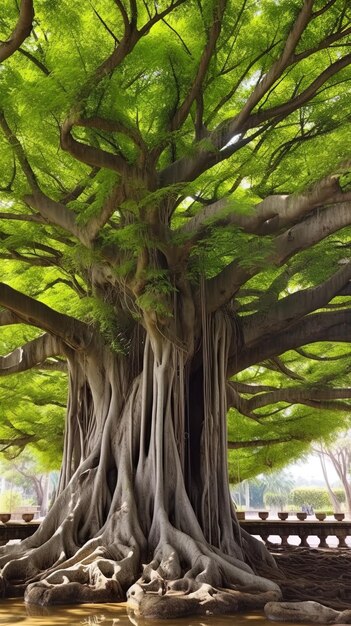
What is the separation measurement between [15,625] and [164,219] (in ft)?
13.5

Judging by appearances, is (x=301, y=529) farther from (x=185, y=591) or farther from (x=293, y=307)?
(x=185, y=591)

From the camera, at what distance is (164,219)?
664 centimetres

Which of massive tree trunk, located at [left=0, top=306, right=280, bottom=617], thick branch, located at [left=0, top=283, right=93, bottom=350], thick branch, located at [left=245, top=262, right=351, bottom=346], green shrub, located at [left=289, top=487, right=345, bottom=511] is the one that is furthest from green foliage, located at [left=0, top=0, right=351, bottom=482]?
green shrub, located at [left=289, top=487, right=345, bottom=511]

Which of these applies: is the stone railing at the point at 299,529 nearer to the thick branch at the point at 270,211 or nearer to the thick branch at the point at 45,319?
the thick branch at the point at 45,319

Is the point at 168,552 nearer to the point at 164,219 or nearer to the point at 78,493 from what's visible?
the point at 78,493

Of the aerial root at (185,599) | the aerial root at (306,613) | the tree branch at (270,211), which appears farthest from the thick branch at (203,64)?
the aerial root at (306,613)

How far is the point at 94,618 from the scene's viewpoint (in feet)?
14.8

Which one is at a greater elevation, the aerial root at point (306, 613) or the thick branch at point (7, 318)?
the thick branch at point (7, 318)

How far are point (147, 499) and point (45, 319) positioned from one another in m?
2.42

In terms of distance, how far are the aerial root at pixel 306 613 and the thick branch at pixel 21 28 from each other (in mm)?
4476

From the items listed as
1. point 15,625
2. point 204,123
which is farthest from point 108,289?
point 15,625

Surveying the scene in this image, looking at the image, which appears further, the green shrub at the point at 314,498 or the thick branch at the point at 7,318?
the green shrub at the point at 314,498

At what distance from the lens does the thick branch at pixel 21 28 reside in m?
3.86

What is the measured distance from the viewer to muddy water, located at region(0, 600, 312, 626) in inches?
171
